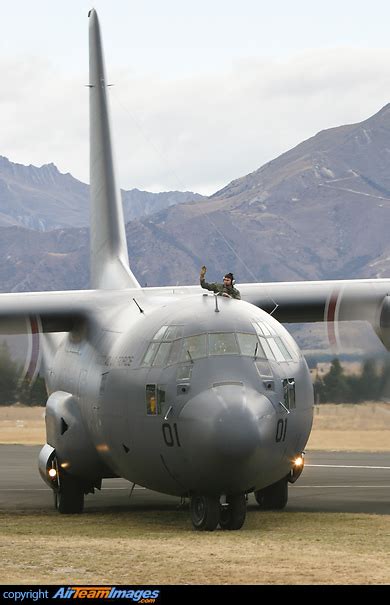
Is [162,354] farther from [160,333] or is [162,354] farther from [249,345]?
[249,345]

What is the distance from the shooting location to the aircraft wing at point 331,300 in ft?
82.6

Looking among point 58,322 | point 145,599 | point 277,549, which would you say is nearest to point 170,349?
point 277,549

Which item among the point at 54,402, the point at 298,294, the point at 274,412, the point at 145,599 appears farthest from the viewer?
the point at 298,294

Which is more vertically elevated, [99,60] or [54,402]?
[99,60]

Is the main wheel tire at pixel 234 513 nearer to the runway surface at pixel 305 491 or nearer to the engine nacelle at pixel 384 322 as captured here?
the runway surface at pixel 305 491

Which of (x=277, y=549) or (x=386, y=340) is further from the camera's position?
(x=386, y=340)

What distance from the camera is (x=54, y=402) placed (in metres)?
23.9

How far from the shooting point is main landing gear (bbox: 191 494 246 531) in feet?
62.0

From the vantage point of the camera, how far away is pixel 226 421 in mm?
17844

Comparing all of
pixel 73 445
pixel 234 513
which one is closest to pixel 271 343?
pixel 234 513

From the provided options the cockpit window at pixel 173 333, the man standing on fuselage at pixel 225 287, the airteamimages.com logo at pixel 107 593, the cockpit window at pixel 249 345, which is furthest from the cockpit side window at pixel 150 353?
the airteamimages.com logo at pixel 107 593

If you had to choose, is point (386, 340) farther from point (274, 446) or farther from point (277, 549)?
point (277, 549)

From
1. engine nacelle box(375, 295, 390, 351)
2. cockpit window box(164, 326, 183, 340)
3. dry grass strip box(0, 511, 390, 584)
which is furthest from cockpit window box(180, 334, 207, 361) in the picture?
engine nacelle box(375, 295, 390, 351)

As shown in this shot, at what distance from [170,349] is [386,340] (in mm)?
7228
